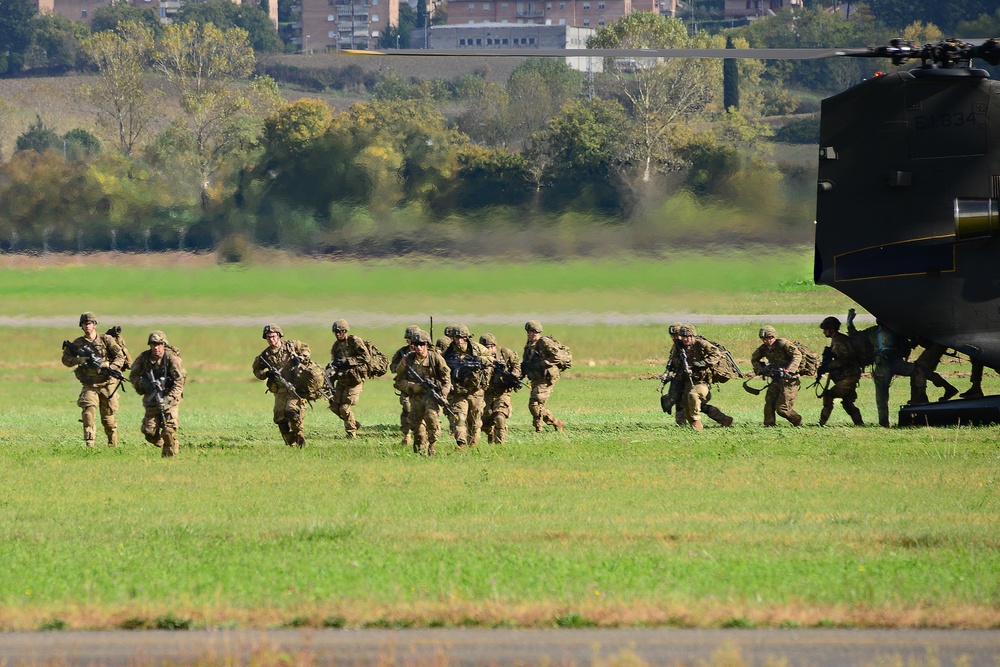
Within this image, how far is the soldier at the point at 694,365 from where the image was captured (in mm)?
24062

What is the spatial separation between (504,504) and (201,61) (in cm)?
3819

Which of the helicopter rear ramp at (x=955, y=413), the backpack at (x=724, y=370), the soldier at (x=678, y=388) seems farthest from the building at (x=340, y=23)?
the helicopter rear ramp at (x=955, y=413)

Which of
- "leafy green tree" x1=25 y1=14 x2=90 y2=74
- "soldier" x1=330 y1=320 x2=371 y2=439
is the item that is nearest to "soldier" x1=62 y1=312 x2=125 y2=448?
"soldier" x1=330 y1=320 x2=371 y2=439

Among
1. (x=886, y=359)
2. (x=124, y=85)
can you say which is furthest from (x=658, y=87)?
(x=124, y=85)

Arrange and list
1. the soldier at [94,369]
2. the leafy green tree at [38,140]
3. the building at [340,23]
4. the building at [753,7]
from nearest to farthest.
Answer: the soldier at [94,369], the leafy green tree at [38,140], the building at [753,7], the building at [340,23]

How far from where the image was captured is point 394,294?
1361 inches

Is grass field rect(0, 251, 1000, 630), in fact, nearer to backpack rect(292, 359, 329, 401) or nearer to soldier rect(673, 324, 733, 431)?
soldier rect(673, 324, 733, 431)

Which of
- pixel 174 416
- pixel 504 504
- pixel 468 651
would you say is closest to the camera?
Answer: pixel 468 651

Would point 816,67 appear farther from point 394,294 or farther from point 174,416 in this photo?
point 174,416

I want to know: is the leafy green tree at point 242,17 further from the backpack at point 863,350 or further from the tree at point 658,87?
the backpack at point 863,350

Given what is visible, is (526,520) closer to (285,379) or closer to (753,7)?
(285,379)

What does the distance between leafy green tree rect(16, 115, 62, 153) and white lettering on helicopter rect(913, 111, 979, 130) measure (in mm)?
31561

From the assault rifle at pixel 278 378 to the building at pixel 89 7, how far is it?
66.7 m

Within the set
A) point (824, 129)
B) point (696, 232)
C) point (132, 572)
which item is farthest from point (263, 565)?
point (696, 232)
